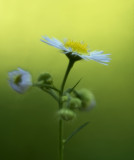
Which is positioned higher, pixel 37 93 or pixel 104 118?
pixel 37 93

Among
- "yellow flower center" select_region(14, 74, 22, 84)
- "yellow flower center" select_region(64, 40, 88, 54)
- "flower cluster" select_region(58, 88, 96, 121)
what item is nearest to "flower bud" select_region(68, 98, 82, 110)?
"flower cluster" select_region(58, 88, 96, 121)

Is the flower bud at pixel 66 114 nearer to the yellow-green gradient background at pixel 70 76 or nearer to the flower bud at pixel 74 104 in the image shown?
the flower bud at pixel 74 104

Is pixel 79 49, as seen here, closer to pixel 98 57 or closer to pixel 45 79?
pixel 98 57

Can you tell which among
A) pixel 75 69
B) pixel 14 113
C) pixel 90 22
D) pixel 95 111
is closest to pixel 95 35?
pixel 90 22

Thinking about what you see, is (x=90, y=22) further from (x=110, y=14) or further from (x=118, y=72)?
(x=118, y=72)

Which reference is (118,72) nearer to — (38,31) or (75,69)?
(75,69)

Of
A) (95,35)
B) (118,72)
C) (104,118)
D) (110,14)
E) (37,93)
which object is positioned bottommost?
(104,118)
